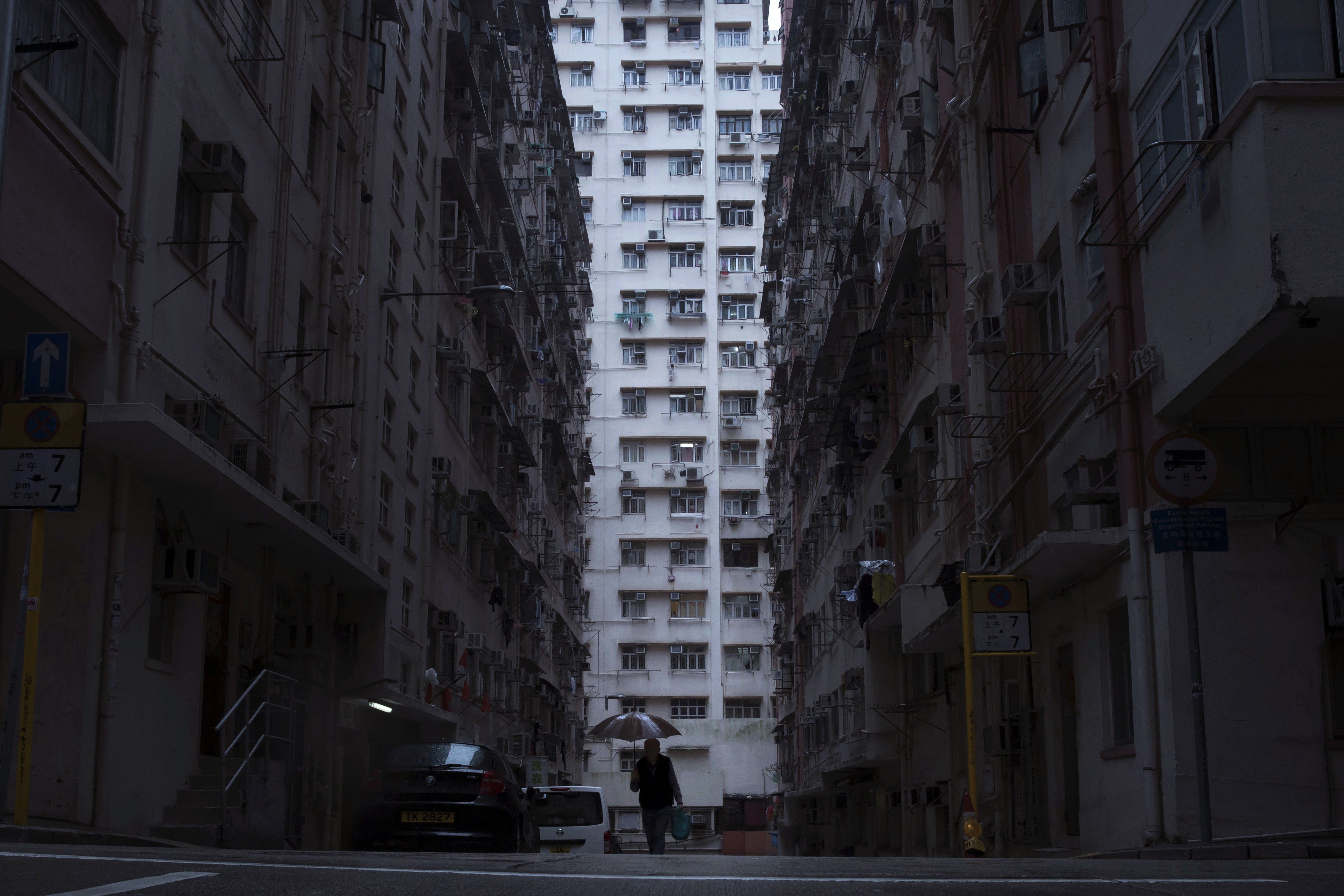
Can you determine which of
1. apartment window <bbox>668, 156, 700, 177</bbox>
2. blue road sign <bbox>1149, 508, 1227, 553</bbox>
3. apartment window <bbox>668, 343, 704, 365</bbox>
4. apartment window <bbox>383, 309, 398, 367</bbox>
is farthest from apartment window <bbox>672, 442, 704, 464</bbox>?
blue road sign <bbox>1149, 508, 1227, 553</bbox>

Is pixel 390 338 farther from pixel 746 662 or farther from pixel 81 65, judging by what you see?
pixel 746 662

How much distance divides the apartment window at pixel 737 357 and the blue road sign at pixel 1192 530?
59509 mm

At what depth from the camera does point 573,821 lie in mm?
23484

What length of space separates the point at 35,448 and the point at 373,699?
1520cm

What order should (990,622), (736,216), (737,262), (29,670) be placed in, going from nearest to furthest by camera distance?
(29,670), (990,622), (737,262), (736,216)

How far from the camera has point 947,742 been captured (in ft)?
75.5

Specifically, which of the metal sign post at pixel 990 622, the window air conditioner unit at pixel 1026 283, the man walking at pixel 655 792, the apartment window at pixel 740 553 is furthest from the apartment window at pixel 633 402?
the metal sign post at pixel 990 622

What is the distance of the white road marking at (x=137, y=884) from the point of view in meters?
5.02

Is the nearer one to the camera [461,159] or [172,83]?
[172,83]

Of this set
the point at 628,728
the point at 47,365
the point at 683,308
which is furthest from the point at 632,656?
the point at 47,365

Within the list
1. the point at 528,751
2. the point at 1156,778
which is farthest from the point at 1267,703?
the point at 528,751

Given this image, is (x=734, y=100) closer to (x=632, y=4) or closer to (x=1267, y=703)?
(x=632, y=4)

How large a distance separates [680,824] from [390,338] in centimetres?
1445

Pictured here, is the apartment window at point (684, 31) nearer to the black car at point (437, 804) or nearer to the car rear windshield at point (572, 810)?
the car rear windshield at point (572, 810)
